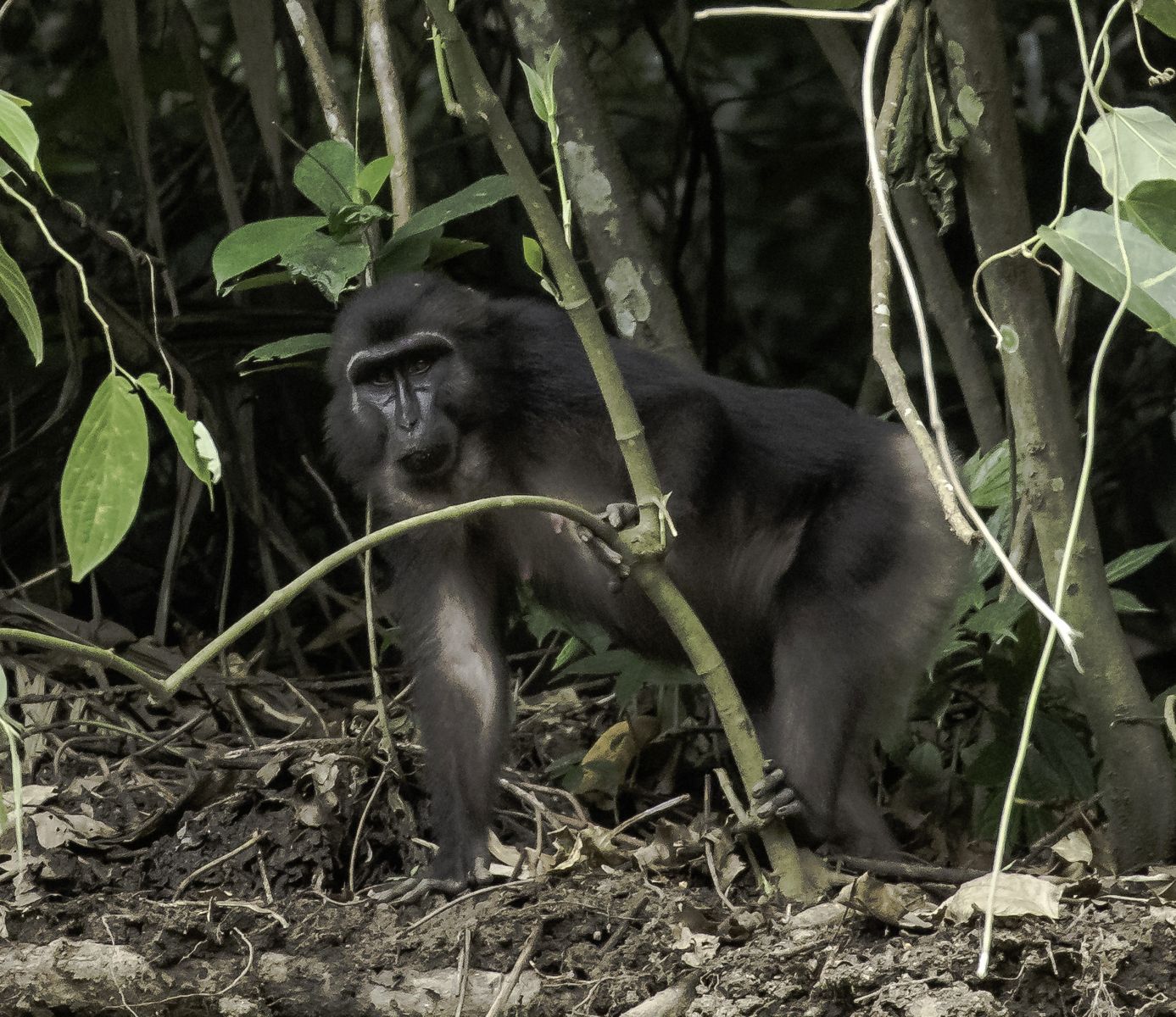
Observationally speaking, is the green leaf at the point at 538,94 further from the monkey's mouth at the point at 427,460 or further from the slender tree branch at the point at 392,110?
the slender tree branch at the point at 392,110

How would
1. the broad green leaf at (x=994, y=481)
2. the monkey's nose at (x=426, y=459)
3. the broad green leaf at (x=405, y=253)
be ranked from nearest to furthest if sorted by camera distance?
the monkey's nose at (x=426, y=459) < the broad green leaf at (x=994, y=481) < the broad green leaf at (x=405, y=253)

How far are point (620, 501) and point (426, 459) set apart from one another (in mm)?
589

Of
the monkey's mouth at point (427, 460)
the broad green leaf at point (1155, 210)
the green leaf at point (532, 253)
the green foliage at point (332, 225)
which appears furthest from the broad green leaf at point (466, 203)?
the broad green leaf at point (1155, 210)

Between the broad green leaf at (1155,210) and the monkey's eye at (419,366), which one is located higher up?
the broad green leaf at (1155,210)

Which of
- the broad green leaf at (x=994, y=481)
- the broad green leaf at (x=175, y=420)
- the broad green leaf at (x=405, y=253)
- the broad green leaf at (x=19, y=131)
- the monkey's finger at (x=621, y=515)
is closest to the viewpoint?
the broad green leaf at (x=19, y=131)

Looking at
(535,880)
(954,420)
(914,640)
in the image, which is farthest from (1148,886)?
(954,420)

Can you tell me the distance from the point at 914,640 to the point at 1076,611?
73 centimetres

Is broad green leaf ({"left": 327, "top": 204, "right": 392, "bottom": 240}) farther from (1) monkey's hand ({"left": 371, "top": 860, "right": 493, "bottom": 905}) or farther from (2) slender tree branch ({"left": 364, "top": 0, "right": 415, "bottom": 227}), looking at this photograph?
(1) monkey's hand ({"left": 371, "top": 860, "right": 493, "bottom": 905})

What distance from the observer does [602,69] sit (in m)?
7.35

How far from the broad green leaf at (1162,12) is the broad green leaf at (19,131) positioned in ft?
5.82

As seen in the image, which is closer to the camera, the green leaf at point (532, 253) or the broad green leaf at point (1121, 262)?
the broad green leaf at point (1121, 262)

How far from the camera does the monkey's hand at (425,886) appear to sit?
3.80 metres

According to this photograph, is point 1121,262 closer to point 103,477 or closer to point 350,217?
point 103,477

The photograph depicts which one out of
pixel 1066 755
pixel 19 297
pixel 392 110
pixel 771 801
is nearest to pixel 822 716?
pixel 771 801
